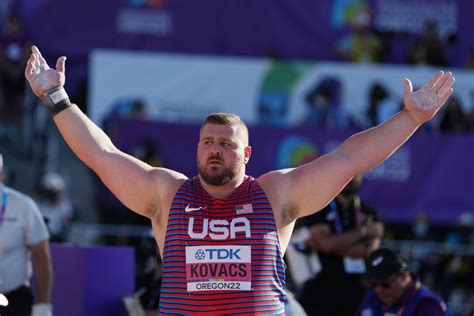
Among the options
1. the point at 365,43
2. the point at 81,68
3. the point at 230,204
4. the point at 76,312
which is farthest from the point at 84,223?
the point at 230,204

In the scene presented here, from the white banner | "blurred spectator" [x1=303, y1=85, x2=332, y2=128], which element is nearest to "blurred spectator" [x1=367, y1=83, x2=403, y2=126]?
the white banner

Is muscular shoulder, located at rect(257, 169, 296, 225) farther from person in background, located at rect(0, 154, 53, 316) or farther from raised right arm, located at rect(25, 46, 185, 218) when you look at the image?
person in background, located at rect(0, 154, 53, 316)

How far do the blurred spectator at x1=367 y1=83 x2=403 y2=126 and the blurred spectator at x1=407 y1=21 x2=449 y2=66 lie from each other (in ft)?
5.00

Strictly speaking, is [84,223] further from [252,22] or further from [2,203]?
[2,203]

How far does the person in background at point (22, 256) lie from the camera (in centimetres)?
771

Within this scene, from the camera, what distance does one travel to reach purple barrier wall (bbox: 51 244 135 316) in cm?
827

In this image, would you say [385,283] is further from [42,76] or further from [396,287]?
[42,76]

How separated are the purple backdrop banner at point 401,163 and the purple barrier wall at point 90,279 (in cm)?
544

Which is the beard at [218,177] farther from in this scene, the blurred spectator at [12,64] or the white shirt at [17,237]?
the blurred spectator at [12,64]

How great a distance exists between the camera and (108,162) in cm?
541

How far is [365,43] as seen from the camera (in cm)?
1695

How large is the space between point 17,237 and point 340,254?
2601mm

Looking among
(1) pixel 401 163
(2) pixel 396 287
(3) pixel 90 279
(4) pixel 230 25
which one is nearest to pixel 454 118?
(1) pixel 401 163

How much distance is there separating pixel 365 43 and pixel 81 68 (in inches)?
174
